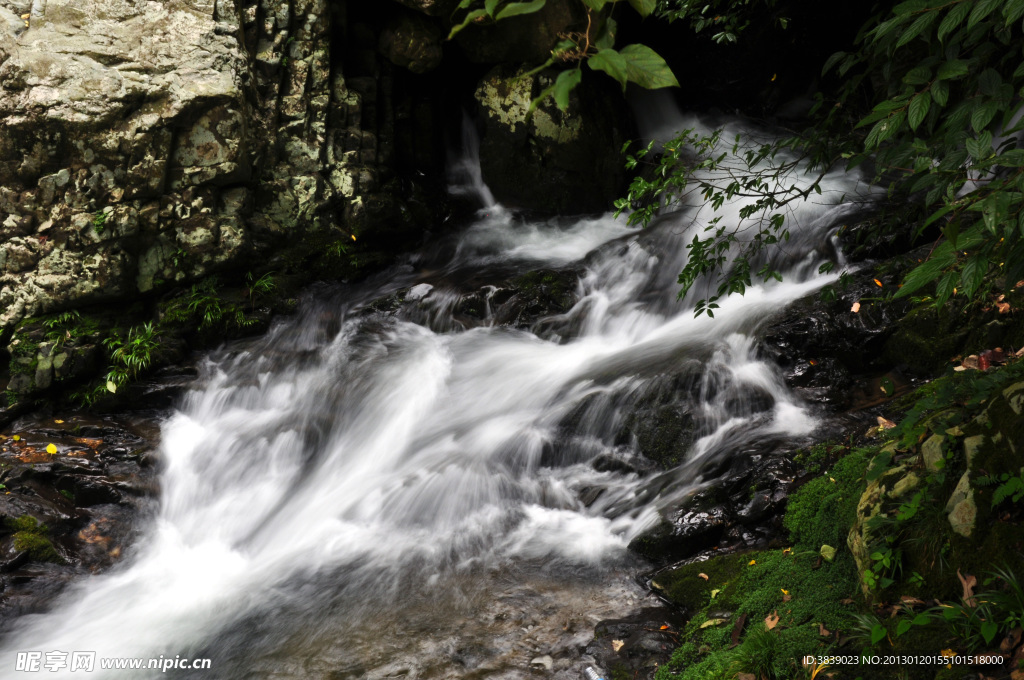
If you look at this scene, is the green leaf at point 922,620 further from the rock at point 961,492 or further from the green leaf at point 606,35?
the green leaf at point 606,35

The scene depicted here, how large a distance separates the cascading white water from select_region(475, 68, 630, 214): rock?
47.7 inches

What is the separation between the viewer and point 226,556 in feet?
17.4

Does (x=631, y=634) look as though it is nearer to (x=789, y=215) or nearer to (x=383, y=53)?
(x=789, y=215)

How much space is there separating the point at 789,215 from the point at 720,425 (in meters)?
3.59

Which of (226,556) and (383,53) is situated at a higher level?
(383,53)

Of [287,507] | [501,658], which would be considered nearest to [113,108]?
A: [287,507]

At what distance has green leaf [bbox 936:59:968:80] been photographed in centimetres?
226

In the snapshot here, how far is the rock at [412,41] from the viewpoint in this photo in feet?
28.7

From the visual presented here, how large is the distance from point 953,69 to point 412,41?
766 centimetres

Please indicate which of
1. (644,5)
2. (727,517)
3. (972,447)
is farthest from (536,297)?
(644,5)

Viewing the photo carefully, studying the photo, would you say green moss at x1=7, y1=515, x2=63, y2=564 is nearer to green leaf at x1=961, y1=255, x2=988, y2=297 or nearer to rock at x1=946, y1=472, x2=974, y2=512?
rock at x1=946, y1=472, x2=974, y2=512

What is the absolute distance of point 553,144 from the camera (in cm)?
917

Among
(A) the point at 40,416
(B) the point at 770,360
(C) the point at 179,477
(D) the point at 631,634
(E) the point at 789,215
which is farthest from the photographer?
(E) the point at 789,215

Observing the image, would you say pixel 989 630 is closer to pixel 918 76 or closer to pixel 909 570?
pixel 909 570
